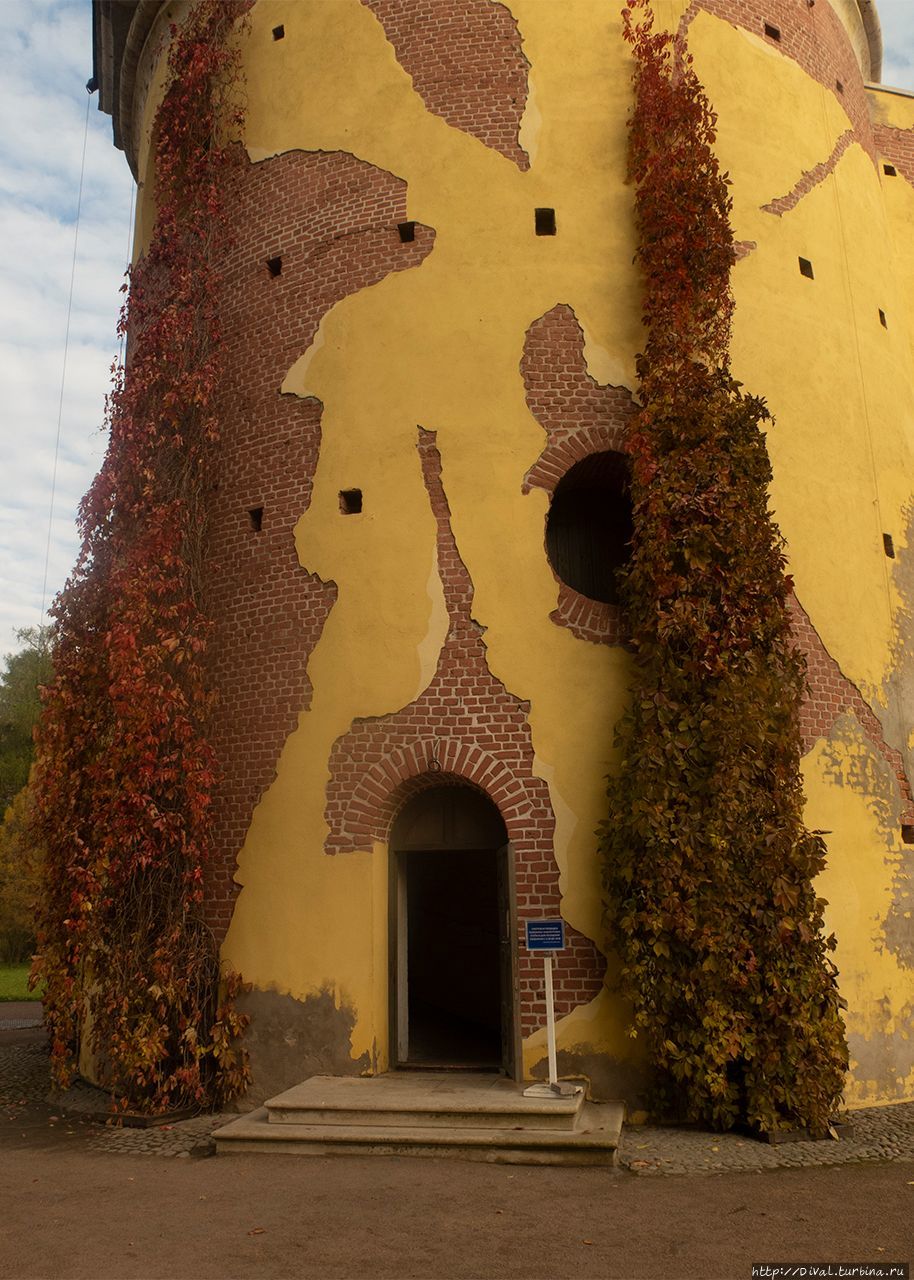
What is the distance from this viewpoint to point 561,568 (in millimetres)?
9562

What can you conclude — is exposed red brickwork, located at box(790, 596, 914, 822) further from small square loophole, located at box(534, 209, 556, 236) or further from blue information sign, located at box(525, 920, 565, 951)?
small square loophole, located at box(534, 209, 556, 236)

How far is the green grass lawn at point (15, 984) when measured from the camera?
21.4 metres

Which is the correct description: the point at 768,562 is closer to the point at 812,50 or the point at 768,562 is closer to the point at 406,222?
the point at 406,222

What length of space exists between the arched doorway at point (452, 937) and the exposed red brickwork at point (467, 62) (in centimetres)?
614

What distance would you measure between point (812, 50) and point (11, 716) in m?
30.5

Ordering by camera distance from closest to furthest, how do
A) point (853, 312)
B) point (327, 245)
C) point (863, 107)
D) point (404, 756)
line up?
point (404, 756)
point (327, 245)
point (853, 312)
point (863, 107)

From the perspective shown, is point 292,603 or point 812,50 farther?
point 812,50

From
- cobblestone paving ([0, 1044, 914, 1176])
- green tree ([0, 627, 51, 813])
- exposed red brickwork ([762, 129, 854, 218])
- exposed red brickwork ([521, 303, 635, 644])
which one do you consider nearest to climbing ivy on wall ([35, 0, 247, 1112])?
cobblestone paving ([0, 1044, 914, 1176])

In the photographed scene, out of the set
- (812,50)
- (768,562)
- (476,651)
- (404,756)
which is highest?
(812,50)

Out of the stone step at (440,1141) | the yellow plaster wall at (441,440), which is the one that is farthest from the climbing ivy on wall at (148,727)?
the stone step at (440,1141)

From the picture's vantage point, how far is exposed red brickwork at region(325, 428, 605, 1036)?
819 centimetres

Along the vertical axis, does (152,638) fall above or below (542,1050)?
above

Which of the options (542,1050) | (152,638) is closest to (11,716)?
(152,638)

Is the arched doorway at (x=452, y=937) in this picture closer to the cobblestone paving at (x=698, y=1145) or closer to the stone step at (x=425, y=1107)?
the stone step at (x=425, y=1107)
